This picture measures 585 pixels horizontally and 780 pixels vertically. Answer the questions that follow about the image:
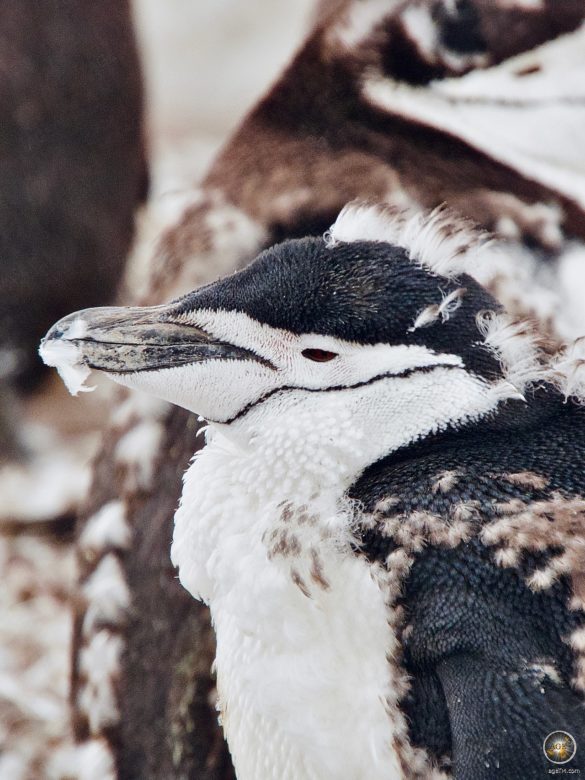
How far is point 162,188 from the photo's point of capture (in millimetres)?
5449

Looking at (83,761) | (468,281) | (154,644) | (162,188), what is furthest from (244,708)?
(162,188)

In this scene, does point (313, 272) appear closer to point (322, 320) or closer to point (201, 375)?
point (322, 320)

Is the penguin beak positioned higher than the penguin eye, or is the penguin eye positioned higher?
the penguin beak

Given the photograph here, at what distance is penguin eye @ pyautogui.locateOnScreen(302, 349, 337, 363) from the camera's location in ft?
4.54

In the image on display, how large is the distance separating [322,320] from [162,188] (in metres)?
4.20

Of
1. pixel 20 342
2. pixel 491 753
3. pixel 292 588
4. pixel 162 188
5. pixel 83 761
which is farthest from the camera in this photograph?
pixel 162 188

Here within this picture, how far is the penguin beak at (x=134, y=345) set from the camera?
141cm

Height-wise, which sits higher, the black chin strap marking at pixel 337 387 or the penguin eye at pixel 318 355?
the penguin eye at pixel 318 355

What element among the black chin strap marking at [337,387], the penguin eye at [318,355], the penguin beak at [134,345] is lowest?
the black chin strap marking at [337,387]

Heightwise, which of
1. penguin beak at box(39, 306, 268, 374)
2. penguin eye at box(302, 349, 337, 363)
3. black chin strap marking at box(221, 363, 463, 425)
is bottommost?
black chin strap marking at box(221, 363, 463, 425)

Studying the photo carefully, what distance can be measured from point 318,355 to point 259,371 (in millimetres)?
69

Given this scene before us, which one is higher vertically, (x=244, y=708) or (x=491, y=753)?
(x=491, y=753)

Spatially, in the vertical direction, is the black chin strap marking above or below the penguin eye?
below

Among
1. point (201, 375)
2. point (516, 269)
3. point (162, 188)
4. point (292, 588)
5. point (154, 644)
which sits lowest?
point (162, 188)
